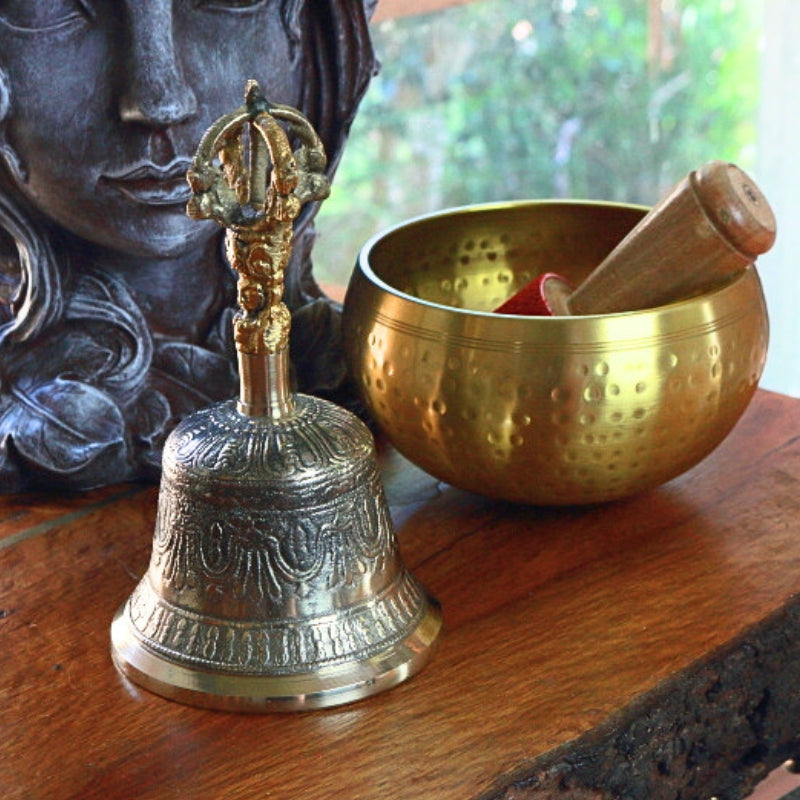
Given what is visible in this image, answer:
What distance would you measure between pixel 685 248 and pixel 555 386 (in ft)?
0.39

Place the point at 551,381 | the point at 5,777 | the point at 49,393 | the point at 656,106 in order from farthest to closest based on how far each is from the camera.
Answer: the point at 656,106
the point at 49,393
the point at 551,381
the point at 5,777

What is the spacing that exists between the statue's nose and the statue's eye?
0.03 metres

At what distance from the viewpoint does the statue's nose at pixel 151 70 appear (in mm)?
856

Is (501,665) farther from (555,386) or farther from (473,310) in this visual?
(473,310)

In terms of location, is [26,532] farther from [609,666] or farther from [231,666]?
[609,666]

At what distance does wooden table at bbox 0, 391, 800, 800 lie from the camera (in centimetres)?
70

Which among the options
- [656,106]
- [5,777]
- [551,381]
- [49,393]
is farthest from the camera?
[656,106]

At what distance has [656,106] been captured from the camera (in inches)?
102

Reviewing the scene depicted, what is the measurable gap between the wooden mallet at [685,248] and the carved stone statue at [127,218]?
21 centimetres

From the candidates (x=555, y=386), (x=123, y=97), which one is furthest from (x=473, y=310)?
(x=123, y=97)

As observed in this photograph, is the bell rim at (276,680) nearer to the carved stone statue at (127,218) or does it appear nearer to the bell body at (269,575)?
the bell body at (269,575)

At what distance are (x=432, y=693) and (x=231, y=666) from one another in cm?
10

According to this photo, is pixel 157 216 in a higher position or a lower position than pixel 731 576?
higher

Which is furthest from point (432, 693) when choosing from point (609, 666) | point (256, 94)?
point (256, 94)
